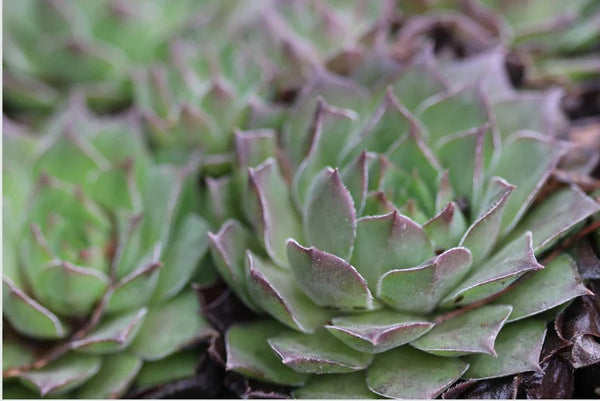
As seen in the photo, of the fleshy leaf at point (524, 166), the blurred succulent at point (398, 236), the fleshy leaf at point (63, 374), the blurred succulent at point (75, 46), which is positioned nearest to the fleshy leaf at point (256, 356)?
the blurred succulent at point (398, 236)

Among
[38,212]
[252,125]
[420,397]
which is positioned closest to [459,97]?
[252,125]

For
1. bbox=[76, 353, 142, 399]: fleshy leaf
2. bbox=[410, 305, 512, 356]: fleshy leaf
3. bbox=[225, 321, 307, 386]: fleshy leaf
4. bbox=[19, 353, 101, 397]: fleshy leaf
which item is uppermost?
bbox=[410, 305, 512, 356]: fleshy leaf

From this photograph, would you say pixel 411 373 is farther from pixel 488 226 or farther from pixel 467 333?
pixel 488 226

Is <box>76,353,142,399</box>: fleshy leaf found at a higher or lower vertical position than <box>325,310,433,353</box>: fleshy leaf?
lower

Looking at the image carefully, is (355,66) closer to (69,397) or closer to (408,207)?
(408,207)

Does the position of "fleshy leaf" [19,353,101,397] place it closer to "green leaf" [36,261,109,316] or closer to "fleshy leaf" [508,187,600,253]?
"green leaf" [36,261,109,316]

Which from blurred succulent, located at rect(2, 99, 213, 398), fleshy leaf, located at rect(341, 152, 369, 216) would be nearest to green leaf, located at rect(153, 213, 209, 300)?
blurred succulent, located at rect(2, 99, 213, 398)

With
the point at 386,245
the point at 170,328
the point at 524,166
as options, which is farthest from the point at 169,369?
the point at 524,166
